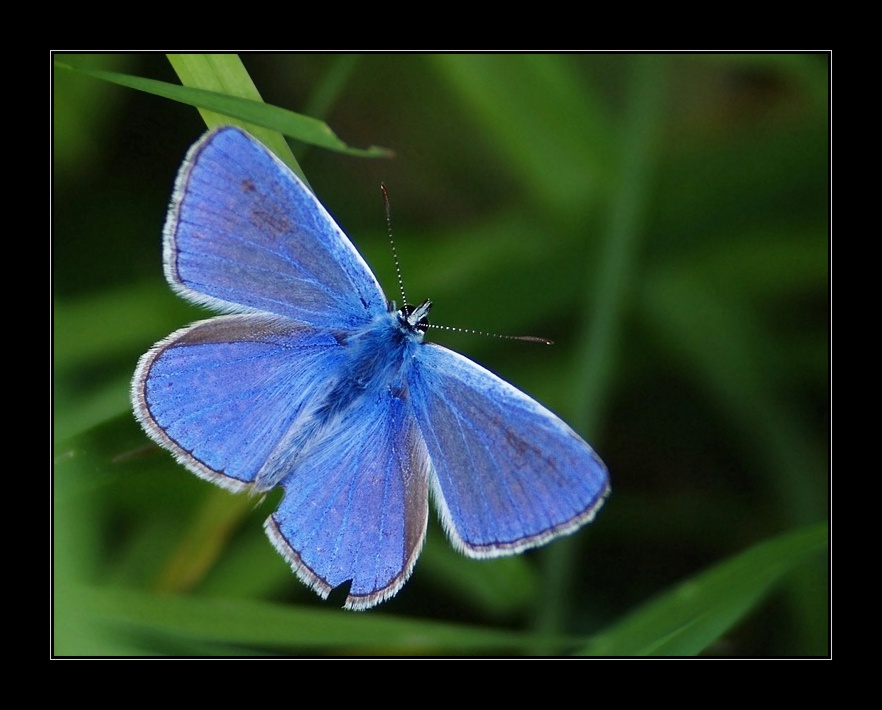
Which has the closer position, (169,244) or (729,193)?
(169,244)

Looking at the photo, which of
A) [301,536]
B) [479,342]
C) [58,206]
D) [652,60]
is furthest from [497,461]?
[58,206]

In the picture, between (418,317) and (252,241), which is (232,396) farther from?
(418,317)

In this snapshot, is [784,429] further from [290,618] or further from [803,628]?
[290,618]

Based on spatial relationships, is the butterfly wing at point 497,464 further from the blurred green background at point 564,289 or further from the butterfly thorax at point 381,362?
the blurred green background at point 564,289

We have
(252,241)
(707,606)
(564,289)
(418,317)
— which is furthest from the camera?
(564,289)

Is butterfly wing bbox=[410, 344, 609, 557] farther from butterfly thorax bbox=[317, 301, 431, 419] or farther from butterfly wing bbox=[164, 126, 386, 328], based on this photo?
butterfly wing bbox=[164, 126, 386, 328]

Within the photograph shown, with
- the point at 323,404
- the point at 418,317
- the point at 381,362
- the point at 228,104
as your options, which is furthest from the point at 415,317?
the point at 228,104
